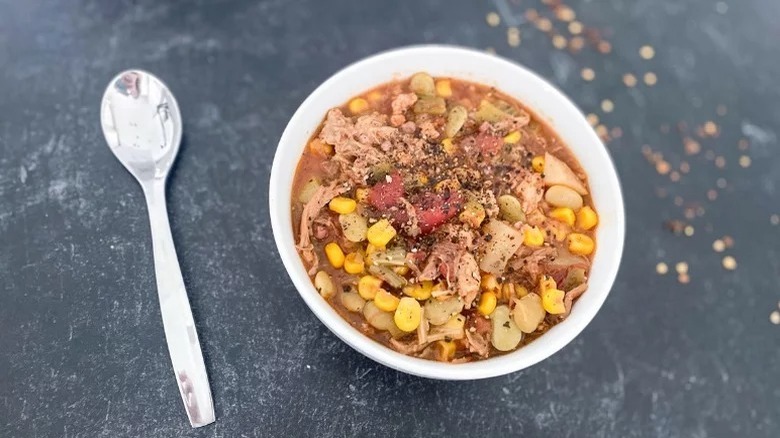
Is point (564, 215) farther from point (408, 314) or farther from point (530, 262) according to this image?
point (408, 314)

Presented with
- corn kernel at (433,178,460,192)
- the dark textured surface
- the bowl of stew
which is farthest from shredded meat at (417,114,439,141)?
the dark textured surface

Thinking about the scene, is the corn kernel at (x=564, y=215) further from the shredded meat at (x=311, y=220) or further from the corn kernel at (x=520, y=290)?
the shredded meat at (x=311, y=220)

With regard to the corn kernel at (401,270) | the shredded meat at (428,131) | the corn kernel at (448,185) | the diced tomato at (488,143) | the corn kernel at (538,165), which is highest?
the shredded meat at (428,131)

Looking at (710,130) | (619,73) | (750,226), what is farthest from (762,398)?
(619,73)

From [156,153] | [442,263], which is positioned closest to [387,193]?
[442,263]

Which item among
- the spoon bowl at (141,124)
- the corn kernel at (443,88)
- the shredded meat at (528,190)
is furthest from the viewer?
the spoon bowl at (141,124)

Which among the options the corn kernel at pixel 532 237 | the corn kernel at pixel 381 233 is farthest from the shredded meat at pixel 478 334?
the corn kernel at pixel 381 233
